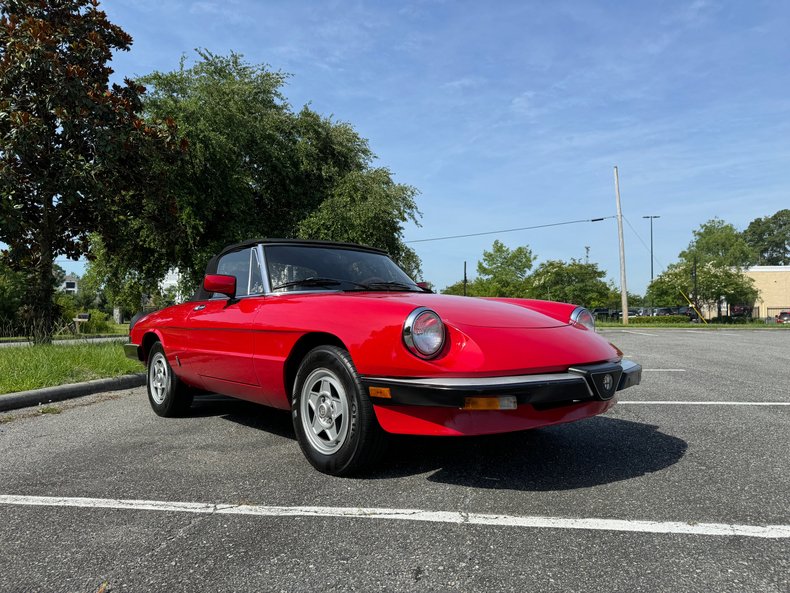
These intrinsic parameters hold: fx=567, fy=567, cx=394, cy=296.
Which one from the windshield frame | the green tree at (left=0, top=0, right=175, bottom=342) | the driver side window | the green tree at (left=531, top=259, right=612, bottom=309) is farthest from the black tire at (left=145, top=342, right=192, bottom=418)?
the green tree at (left=531, top=259, right=612, bottom=309)

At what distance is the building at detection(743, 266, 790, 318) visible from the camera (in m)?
59.2

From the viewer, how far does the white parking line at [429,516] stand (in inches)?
91.0

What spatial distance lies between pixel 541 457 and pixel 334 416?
1.27 m

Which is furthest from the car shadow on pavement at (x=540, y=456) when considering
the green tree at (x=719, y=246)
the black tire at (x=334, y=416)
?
the green tree at (x=719, y=246)

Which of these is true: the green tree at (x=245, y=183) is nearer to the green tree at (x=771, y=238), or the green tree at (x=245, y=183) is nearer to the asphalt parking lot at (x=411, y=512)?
the asphalt parking lot at (x=411, y=512)

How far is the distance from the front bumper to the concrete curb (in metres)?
4.31

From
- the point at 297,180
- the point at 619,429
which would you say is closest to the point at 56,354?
the point at 619,429

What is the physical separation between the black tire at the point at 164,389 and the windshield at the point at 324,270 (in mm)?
1522

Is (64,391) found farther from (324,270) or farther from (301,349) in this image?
(301,349)

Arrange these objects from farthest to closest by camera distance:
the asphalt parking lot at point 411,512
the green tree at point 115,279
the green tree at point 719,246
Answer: the green tree at point 719,246 → the green tree at point 115,279 → the asphalt parking lot at point 411,512

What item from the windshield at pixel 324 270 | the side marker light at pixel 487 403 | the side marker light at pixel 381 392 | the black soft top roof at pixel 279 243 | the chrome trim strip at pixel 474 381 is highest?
the black soft top roof at pixel 279 243

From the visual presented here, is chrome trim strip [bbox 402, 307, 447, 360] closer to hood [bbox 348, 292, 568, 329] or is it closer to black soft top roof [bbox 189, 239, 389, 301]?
hood [bbox 348, 292, 568, 329]

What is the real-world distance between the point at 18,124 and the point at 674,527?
32.0 feet

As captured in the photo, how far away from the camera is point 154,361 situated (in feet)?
17.2
